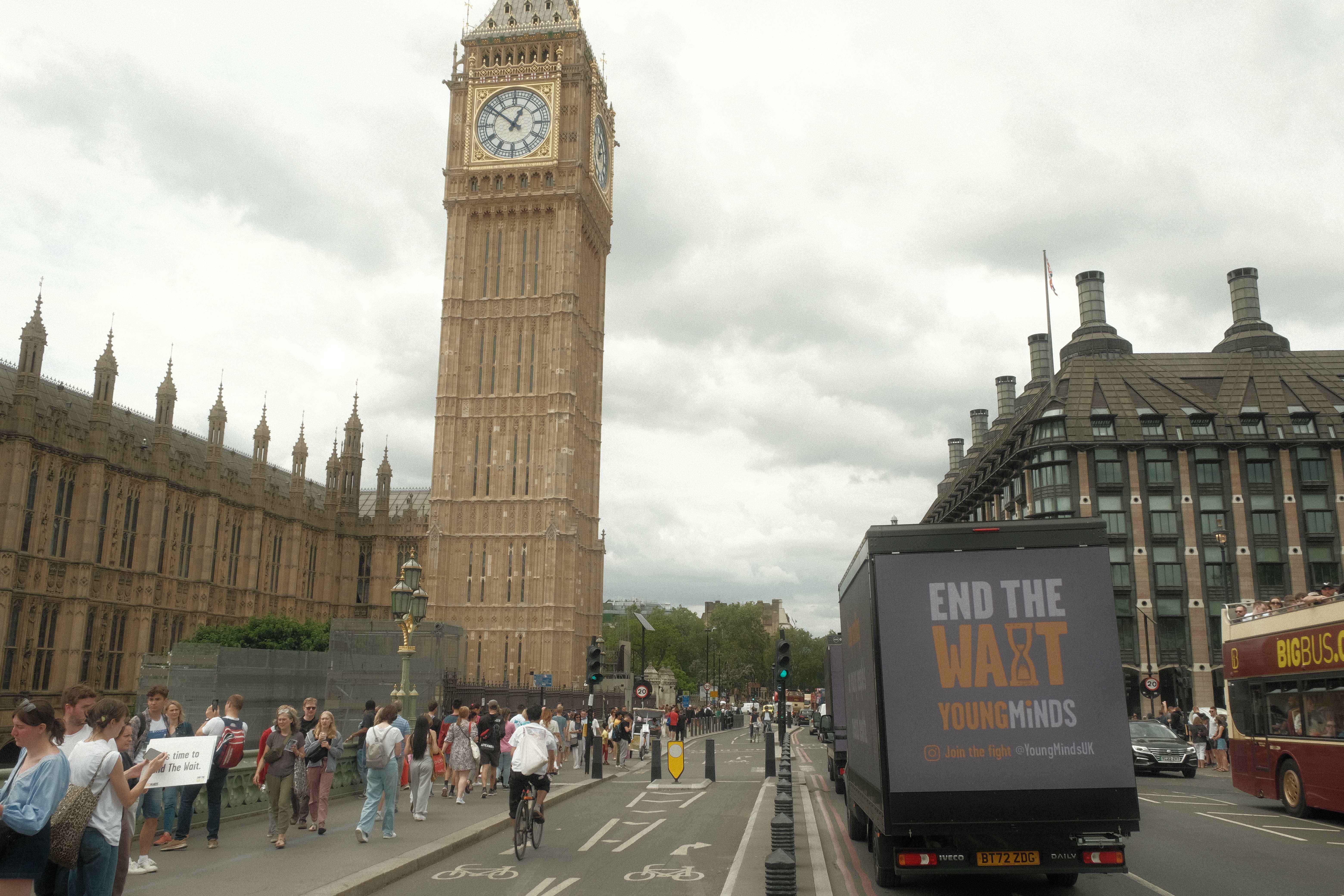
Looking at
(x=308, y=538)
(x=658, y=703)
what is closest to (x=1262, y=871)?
(x=308, y=538)

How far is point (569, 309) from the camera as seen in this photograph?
223 feet

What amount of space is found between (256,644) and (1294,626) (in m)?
46.9

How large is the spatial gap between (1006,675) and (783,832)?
286 centimetres

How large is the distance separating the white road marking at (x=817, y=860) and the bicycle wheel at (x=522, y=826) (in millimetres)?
3440

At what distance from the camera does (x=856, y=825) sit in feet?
44.5

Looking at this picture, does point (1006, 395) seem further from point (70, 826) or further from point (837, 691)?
point (70, 826)

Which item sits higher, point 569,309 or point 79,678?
point 569,309

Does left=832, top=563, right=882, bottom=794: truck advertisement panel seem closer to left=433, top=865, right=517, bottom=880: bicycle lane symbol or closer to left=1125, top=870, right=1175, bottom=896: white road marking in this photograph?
left=1125, top=870, right=1175, bottom=896: white road marking

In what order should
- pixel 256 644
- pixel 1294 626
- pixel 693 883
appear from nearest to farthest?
1. pixel 693 883
2. pixel 1294 626
3. pixel 256 644

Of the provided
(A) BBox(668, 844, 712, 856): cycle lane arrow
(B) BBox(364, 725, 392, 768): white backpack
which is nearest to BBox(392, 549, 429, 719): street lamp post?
(B) BBox(364, 725, 392, 768): white backpack

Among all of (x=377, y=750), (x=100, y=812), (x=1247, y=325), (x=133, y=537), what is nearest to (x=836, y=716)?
(x=377, y=750)

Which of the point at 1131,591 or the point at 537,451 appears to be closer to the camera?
the point at 1131,591

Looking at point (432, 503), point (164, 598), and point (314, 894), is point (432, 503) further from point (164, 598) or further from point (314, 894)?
point (314, 894)

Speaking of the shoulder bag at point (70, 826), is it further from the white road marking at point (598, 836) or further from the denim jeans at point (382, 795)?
the white road marking at point (598, 836)
